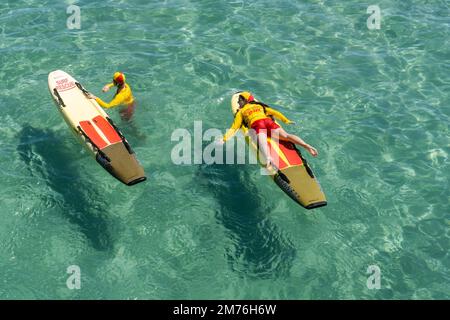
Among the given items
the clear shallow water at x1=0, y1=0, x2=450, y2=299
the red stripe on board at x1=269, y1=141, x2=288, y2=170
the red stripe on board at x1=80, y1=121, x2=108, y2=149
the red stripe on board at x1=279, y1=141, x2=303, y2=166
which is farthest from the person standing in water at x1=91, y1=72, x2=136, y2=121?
the red stripe on board at x1=279, y1=141, x2=303, y2=166

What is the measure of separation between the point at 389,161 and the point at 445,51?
7872mm

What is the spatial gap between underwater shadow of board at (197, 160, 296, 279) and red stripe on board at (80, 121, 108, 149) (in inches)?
131

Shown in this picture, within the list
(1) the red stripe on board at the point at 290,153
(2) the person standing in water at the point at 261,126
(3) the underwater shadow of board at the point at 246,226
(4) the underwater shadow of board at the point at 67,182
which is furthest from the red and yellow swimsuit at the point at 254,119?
(4) the underwater shadow of board at the point at 67,182

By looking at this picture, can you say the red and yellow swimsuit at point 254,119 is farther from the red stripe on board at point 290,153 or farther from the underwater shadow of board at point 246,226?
the underwater shadow of board at point 246,226

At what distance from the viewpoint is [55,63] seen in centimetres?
2027

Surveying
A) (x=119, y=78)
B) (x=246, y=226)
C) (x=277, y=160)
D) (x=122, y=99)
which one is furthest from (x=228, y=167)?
(x=119, y=78)

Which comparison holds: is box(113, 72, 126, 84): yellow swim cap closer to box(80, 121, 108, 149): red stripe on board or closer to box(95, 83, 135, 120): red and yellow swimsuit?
box(95, 83, 135, 120): red and yellow swimsuit

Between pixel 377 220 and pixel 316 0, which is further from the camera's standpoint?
pixel 316 0

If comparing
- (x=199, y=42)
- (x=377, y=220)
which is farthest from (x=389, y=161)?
(x=199, y=42)

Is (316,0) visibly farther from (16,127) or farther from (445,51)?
(16,127)

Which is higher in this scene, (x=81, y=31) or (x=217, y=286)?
(x=81, y=31)

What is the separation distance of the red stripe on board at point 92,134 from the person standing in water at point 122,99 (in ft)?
3.57

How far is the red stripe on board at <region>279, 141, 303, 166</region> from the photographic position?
14625mm

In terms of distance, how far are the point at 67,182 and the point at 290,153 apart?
7.18 m
